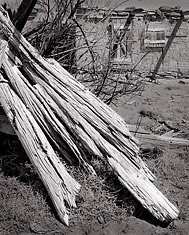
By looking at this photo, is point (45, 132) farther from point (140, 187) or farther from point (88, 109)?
point (140, 187)

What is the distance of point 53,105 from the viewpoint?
5117 millimetres

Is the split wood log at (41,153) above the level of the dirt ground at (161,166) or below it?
above

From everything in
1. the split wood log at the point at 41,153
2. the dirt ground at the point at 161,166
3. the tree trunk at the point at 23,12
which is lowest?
the dirt ground at the point at 161,166

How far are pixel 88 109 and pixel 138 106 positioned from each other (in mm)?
4766

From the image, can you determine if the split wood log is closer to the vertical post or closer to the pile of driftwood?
the pile of driftwood

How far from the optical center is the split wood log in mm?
4688

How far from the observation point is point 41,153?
4848mm

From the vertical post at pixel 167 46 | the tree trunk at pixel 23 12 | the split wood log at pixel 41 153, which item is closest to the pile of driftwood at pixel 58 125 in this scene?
the split wood log at pixel 41 153

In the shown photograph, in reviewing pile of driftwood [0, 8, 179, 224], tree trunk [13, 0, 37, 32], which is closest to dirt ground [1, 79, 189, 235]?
pile of driftwood [0, 8, 179, 224]

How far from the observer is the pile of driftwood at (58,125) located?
4.79 metres

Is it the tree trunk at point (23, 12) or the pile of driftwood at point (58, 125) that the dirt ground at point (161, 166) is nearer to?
the pile of driftwood at point (58, 125)

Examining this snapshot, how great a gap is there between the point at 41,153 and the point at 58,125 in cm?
43

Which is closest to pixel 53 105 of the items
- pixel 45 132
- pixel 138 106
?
pixel 45 132

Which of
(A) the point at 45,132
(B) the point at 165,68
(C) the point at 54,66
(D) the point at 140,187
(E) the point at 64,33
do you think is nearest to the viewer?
(D) the point at 140,187
